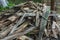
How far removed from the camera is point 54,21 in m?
3.83

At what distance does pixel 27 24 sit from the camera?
3.34 m

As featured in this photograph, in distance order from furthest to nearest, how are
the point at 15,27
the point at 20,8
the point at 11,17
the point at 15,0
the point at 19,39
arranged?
1. the point at 15,0
2. the point at 20,8
3. the point at 11,17
4. the point at 15,27
5. the point at 19,39

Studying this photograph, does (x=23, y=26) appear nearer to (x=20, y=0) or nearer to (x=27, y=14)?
(x=27, y=14)

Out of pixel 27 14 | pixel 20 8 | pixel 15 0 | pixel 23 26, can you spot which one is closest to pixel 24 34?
pixel 23 26

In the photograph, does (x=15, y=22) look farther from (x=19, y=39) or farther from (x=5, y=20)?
(x=19, y=39)

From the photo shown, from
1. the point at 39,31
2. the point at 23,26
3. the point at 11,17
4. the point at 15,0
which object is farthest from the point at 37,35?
the point at 15,0

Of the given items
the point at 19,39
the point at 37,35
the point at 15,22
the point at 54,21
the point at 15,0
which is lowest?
the point at 19,39

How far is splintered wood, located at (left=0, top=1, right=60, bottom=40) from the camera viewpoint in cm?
310

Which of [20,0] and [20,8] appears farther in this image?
[20,0]

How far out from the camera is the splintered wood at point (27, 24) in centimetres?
310

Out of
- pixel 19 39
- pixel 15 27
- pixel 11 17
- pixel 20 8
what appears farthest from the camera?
pixel 20 8

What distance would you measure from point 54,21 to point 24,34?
94 cm

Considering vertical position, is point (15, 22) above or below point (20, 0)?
below

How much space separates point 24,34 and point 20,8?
744 mm
